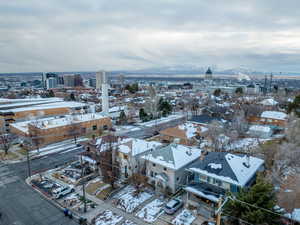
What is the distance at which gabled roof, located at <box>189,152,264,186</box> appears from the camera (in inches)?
573

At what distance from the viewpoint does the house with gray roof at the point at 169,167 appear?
16969 mm

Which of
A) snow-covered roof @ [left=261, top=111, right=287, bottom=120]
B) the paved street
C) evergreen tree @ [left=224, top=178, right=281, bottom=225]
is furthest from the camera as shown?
snow-covered roof @ [left=261, top=111, right=287, bottom=120]

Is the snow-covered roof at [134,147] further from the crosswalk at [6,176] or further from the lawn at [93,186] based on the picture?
the crosswalk at [6,176]

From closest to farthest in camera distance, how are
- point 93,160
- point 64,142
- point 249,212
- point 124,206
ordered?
point 249,212 < point 124,206 < point 93,160 < point 64,142

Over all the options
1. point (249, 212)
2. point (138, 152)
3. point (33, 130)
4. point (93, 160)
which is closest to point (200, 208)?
point (249, 212)

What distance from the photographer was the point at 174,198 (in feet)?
53.6

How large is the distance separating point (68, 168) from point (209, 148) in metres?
18.8

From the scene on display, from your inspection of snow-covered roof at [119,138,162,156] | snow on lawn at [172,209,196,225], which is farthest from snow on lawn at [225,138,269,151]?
snow on lawn at [172,209,196,225]

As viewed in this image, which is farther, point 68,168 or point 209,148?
point 209,148

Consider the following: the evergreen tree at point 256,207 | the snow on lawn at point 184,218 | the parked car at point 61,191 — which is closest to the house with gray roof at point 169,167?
the snow on lawn at point 184,218

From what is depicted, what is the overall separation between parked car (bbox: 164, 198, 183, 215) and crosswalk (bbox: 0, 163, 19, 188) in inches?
650

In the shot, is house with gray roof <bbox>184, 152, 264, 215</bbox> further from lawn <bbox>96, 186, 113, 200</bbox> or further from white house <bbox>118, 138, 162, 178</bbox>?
lawn <bbox>96, 186, 113, 200</bbox>

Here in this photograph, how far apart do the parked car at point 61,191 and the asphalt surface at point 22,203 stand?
87cm

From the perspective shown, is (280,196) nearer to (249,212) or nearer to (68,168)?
(249,212)
